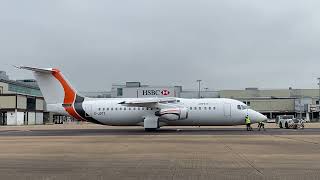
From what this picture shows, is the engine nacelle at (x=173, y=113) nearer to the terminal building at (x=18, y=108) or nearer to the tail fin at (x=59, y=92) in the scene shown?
the tail fin at (x=59, y=92)

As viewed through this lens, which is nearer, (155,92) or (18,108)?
(155,92)

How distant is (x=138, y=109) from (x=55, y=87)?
823 centimetres

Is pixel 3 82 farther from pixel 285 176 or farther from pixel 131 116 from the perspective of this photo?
pixel 285 176

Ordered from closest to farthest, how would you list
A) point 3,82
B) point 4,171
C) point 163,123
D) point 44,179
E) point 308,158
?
point 44,179 < point 4,171 < point 308,158 < point 163,123 < point 3,82

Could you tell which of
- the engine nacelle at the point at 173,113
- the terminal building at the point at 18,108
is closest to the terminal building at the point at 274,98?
the terminal building at the point at 18,108

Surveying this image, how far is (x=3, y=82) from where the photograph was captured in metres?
92.4

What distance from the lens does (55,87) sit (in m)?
41.6

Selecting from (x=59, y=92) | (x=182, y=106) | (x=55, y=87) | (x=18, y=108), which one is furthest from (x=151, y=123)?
(x=18, y=108)

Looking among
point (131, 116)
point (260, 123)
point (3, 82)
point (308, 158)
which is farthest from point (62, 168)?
point (3, 82)

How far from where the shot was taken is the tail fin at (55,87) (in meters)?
41.6

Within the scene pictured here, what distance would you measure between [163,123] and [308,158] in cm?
2660

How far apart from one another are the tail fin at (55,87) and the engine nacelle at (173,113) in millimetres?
8887

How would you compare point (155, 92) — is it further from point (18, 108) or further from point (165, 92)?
point (18, 108)

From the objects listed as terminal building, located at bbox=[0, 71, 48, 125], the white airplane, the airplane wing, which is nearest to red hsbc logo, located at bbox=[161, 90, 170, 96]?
the white airplane
